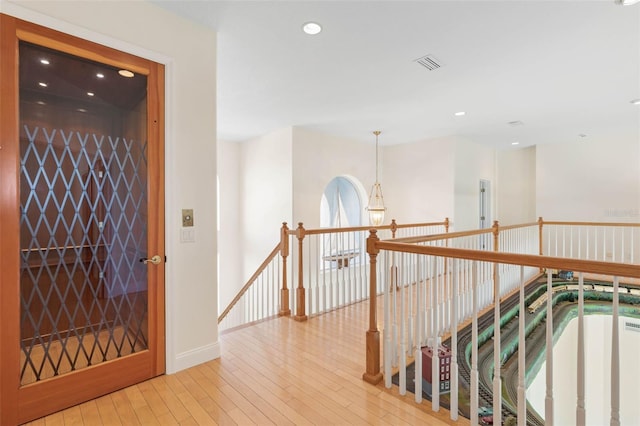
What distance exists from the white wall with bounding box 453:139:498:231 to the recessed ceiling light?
183 inches

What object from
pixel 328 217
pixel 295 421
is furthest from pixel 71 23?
pixel 328 217

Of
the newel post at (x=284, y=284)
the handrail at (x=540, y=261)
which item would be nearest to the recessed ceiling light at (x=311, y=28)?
the handrail at (x=540, y=261)

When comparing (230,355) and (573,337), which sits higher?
(230,355)

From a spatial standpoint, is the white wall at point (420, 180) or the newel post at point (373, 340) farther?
the white wall at point (420, 180)

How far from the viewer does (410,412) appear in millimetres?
2010

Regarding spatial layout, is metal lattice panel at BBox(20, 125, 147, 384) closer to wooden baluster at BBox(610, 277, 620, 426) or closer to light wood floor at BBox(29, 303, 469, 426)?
light wood floor at BBox(29, 303, 469, 426)

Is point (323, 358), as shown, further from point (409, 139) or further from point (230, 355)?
point (409, 139)

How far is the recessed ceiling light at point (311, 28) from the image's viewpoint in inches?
101

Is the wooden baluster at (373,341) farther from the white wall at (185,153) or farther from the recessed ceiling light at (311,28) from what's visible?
the recessed ceiling light at (311,28)

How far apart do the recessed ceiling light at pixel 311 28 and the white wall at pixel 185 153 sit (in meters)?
0.81

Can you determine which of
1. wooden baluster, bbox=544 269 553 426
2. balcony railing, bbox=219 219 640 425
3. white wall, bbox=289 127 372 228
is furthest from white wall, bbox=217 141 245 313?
wooden baluster, bbox=544 269 553 426

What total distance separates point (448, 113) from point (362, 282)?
9.74ft

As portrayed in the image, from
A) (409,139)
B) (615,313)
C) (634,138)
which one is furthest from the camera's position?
(409,139)

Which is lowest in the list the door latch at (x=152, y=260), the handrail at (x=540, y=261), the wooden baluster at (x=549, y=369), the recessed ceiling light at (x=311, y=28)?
the wooden baluster at (x=549, y=369)
